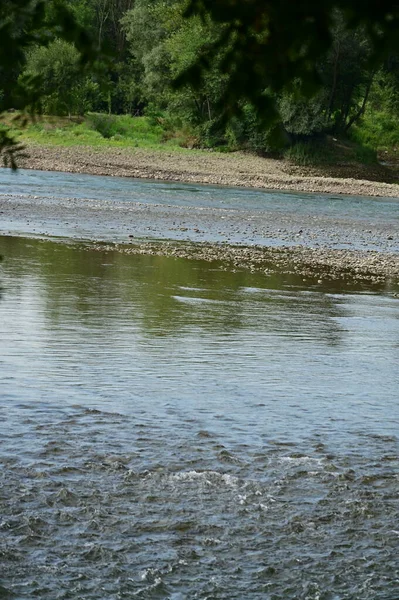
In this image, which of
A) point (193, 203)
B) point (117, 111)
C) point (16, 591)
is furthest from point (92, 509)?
point (117, 111)

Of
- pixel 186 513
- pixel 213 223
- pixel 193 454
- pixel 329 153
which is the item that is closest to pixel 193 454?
pixel 193 454

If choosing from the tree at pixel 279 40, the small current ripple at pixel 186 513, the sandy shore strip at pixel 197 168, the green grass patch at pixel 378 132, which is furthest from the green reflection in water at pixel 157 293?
the green grass patch at pixel 378 132

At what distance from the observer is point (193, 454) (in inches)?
261

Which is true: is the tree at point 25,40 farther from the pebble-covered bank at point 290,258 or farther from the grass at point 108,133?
the grass at point 108,133

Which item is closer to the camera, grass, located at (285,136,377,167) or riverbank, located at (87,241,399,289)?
riverbank, located at (87,241,399,289)

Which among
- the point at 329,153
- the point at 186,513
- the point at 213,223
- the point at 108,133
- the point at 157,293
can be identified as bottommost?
the point at 186,513

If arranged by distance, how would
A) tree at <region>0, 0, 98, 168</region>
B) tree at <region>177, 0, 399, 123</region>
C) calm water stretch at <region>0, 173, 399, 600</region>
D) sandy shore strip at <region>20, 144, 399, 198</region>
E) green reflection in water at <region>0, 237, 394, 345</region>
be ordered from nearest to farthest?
tree at <region>177, 0, 399, 123</region>, tree at <region>0, 0, 98, 168</region>, calm water stretch at <region>0, 173, 399, 600</region>, green reflection in water at <region>0, 237, 394, 345</region>, sandy shore strip at <region>20, 144, 399, 198</region>

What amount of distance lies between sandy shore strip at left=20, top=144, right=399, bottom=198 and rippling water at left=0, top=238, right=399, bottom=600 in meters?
35.1

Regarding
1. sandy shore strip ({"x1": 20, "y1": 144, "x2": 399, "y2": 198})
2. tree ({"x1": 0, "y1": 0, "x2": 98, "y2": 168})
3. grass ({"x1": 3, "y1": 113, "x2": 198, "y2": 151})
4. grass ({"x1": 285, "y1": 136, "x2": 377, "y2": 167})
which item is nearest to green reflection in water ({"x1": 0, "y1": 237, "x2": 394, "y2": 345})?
tree ({"x1": 0, "y1": 0, "x2": 98, "y2": 168})

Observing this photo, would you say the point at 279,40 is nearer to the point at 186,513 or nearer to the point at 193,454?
the point at 186,513

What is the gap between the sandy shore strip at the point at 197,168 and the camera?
157ft

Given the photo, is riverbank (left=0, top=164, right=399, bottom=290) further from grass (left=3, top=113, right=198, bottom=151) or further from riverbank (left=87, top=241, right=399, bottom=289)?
grass (left=3, top=113, right=198, bottom=151)

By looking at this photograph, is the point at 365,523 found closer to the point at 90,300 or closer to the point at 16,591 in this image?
the point at 16,591

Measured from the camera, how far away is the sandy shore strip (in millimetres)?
47781
